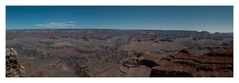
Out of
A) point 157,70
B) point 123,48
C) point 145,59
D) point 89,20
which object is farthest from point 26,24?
point 123,48

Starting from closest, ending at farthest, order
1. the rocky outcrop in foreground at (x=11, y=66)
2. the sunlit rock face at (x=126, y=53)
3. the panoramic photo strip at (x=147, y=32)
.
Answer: the rocky outcrop in foreground at (x=11, y=66)
the panoramic photo strip at (x=147, y=32)
the sunlit rock face at (x=126, y=53)

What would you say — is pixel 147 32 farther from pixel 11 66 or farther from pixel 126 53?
pixel 11 66

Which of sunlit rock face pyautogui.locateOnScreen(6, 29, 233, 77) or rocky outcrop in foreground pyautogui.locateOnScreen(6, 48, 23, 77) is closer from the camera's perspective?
rocky outcrop in foreground pyautogui.locateOnScreen(6, 48, 23, 77)

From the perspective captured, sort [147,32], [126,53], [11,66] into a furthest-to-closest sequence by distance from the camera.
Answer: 1. [126,53]
2. [147,32]
3. [11,66]

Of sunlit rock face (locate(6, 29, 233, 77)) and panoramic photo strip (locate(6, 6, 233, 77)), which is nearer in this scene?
panoramic photo strip (locate(6, 6, 233, 77))

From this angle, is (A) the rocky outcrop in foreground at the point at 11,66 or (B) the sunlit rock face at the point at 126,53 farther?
(B) the sunlit rock face at the point at 126,53

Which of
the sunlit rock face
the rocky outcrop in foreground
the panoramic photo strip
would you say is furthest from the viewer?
the sunlit rock face

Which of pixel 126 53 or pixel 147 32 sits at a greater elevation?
pixel 147 32

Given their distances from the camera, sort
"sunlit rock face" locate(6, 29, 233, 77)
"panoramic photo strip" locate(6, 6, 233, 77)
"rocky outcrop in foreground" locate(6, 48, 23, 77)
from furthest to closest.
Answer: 1. "sunlit rock face" locate(6, 29, 233, 77)
2. "panoramic photo strip" locate(6, 6, 233, 77)
3. "rocky outcrop in foreground" locate(6, 48, 23, 77)

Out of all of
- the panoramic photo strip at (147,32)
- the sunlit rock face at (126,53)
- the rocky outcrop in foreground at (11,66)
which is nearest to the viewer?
the rocky outcrop in foreground at (11,66)

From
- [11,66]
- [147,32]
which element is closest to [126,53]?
[147,32]
